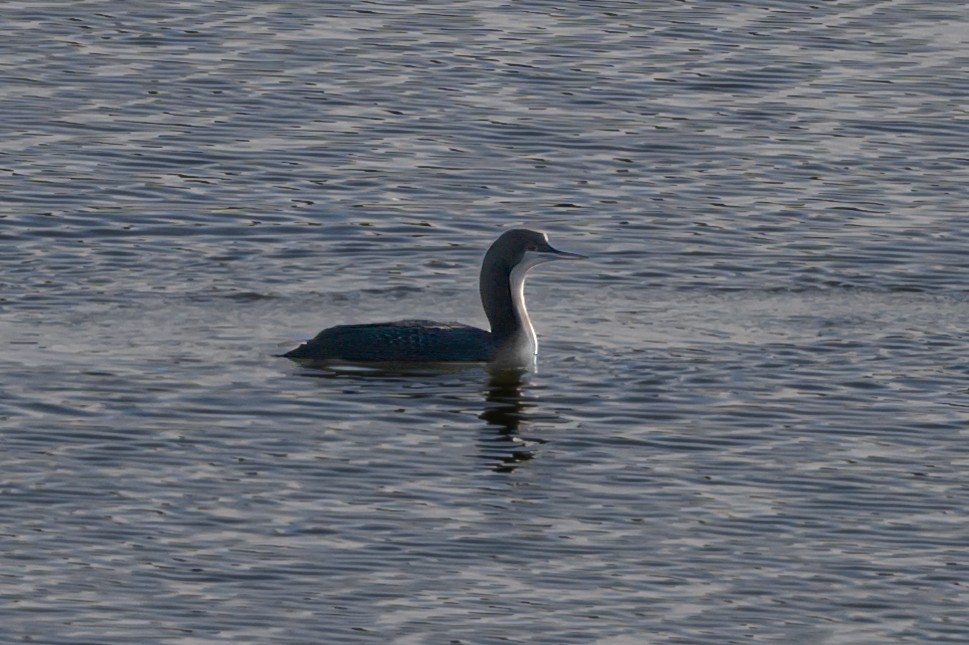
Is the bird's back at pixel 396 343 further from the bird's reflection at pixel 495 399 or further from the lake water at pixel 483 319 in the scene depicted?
the lake water at pixel 483 319

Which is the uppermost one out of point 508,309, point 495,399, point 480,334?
point 508,309

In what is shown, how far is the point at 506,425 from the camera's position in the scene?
19016mm

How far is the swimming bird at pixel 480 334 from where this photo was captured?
66.2 feet

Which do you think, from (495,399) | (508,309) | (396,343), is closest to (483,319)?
(508,309)

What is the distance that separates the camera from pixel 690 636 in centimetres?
1433

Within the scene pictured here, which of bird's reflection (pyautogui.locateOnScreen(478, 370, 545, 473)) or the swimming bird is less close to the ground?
the swimming bird

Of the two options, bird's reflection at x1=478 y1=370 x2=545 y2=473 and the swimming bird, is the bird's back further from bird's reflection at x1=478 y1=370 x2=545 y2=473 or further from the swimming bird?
bird's reflection at x1=478 y1=370 x2=545 y2=473

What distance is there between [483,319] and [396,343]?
6.96 feet

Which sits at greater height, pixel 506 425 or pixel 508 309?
pixel 508 309

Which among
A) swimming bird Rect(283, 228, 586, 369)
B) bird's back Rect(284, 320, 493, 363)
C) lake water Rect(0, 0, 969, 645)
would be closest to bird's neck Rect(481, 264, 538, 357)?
swimming bird Rect(283, 228, 586, 369)

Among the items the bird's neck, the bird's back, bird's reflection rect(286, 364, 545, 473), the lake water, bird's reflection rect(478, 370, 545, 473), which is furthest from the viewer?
the bird's neck

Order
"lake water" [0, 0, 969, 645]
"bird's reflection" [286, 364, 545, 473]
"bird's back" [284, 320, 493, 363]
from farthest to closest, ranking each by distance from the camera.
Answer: "bird's back" [284, 320, 493, 363], "bird's reflection" [286, 364, 545, 473], "lake water" [0, 0, 969, 645]

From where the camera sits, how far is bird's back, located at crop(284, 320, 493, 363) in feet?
66.1

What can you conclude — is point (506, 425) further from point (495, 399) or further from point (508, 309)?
point (508, 309)
